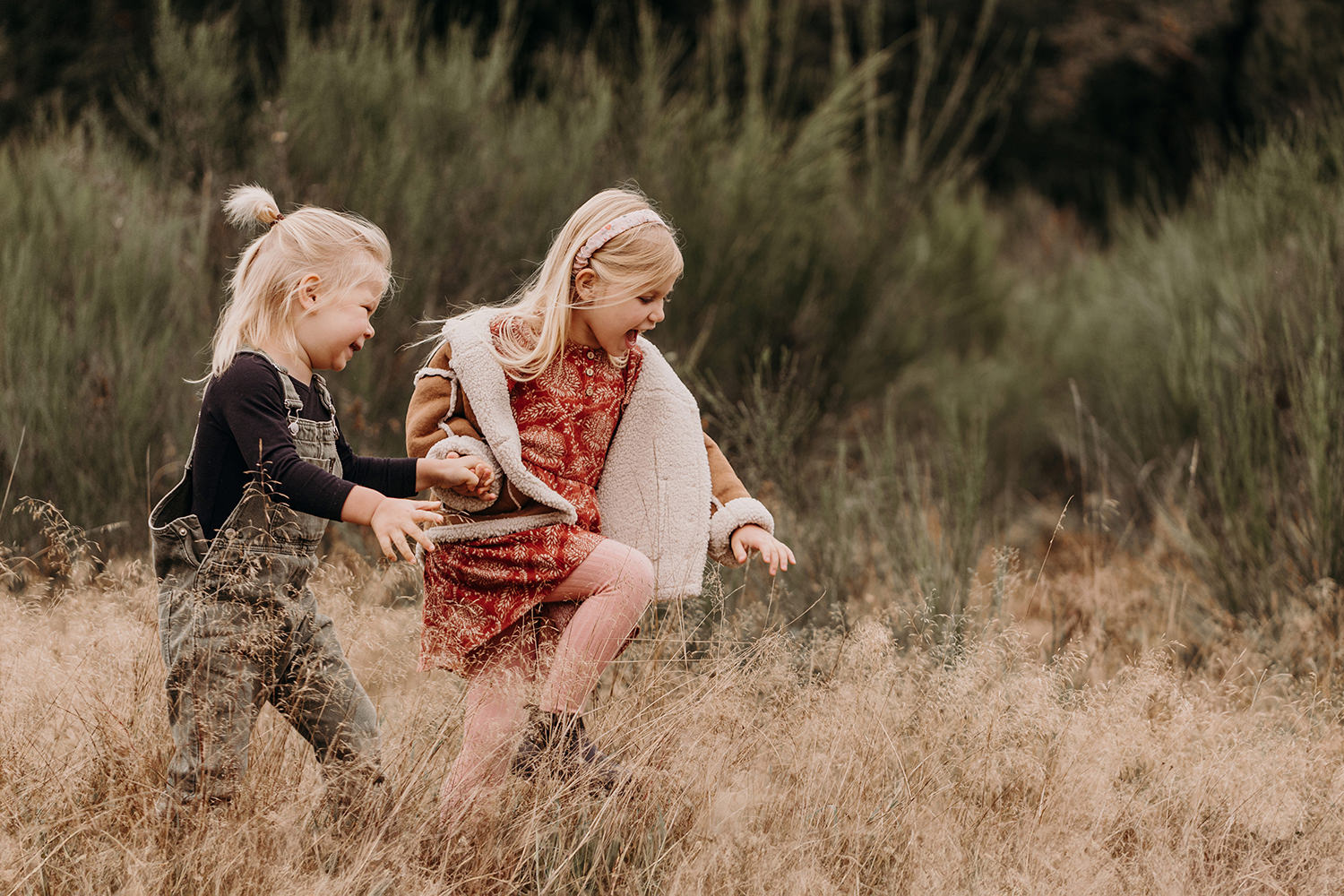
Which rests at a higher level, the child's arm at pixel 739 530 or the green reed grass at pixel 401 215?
the child's arm at pixel 739 530

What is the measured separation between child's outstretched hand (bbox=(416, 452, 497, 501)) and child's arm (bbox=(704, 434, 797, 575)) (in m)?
0.47

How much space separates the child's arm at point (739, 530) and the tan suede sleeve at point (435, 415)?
0.49 meters

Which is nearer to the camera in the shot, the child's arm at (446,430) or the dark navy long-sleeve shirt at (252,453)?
the dark navy long-sleeve shirt at (252,453)

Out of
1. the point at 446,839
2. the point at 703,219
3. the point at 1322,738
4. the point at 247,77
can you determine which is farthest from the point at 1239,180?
the point at 446,839

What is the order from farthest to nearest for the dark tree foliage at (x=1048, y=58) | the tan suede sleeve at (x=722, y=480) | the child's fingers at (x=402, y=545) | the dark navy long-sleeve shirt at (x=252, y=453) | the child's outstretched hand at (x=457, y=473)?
1. the dark tree foliage at (x=1048, y=58)
2. the tan suede sleeve at (x=722, y=480)
3. the child's outstretched hand at (x=457, y=473)
4. the dark navy long-sleeve shirt at (x=252, y=453)
5. the child's fingers at (x=402, y=545)

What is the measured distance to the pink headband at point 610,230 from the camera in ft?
7.57

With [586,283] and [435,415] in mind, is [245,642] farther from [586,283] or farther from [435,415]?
[586,283]

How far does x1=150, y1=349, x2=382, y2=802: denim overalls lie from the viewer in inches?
78.4

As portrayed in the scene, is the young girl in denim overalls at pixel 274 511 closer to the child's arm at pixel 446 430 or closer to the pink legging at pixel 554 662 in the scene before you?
the child's arm at pixel 446 430

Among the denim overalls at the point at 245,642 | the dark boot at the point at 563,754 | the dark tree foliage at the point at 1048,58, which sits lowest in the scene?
the dark tree foliage at the point at 1048,58

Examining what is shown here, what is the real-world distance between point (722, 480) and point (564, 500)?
15.4 inches

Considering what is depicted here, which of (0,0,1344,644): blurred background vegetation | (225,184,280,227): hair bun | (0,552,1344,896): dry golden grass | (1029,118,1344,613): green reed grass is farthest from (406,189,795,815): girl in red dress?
(1029,118,1344,613): green reed grass

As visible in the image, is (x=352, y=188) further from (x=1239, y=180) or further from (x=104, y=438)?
(x=1239, y=180)

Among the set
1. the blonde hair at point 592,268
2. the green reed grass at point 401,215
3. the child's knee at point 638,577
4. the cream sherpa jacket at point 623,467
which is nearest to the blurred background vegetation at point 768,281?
the green reed grass at point 401,215
